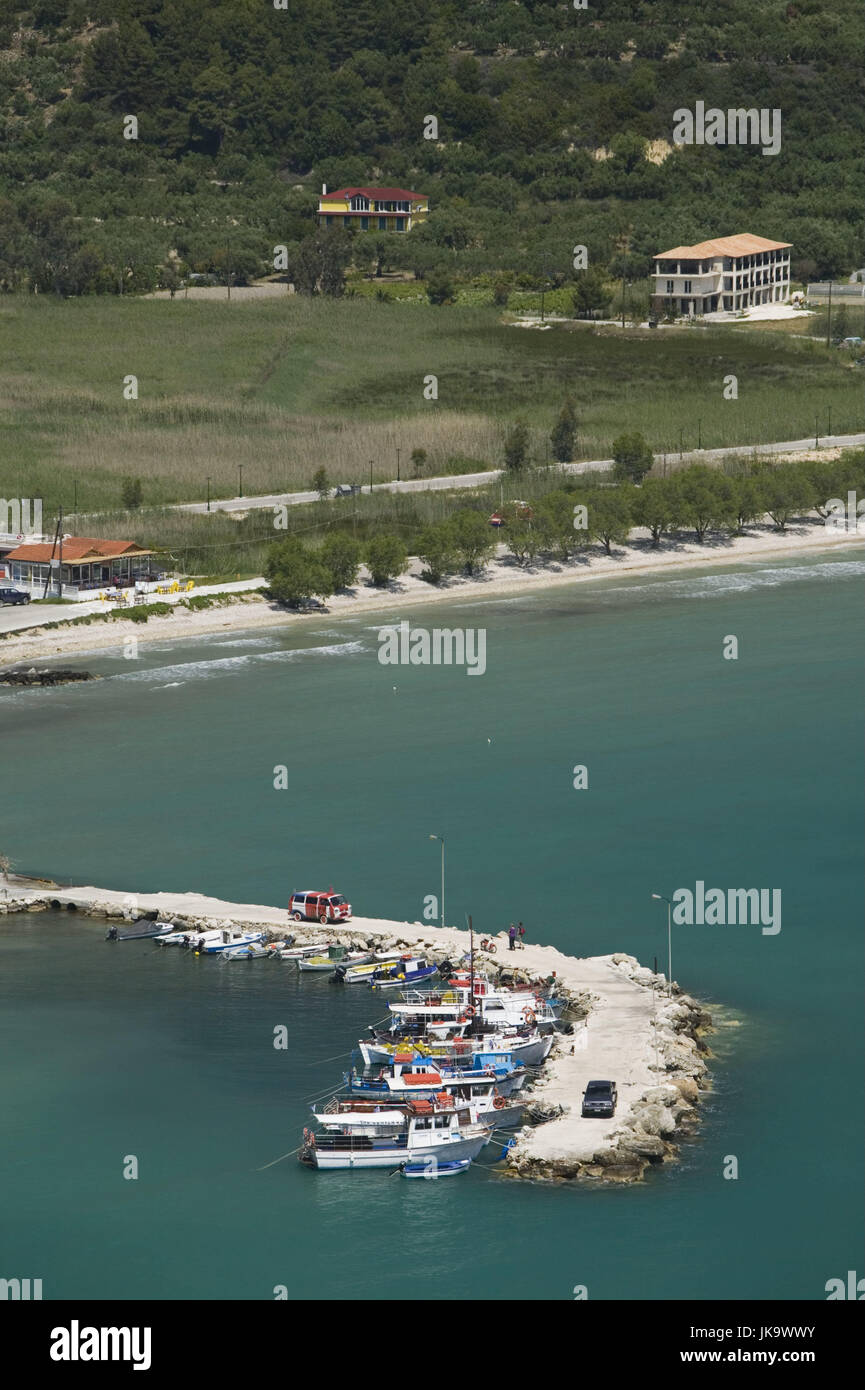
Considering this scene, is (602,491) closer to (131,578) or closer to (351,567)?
(351,567)

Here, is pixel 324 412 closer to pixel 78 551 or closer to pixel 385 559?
pixel 385 559

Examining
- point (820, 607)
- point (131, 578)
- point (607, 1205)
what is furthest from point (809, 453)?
point (607, 1205)

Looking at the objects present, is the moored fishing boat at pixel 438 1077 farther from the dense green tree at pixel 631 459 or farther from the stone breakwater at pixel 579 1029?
the dense green tree at pixel 631 459

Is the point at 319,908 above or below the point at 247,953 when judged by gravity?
above

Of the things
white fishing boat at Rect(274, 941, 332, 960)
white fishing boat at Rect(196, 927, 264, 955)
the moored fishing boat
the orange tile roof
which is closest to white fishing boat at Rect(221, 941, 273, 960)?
white fishing boat at Rect(196, 927, 264, 955)

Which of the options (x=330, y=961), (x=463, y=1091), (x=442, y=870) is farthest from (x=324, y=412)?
(x=463, y=1091)
